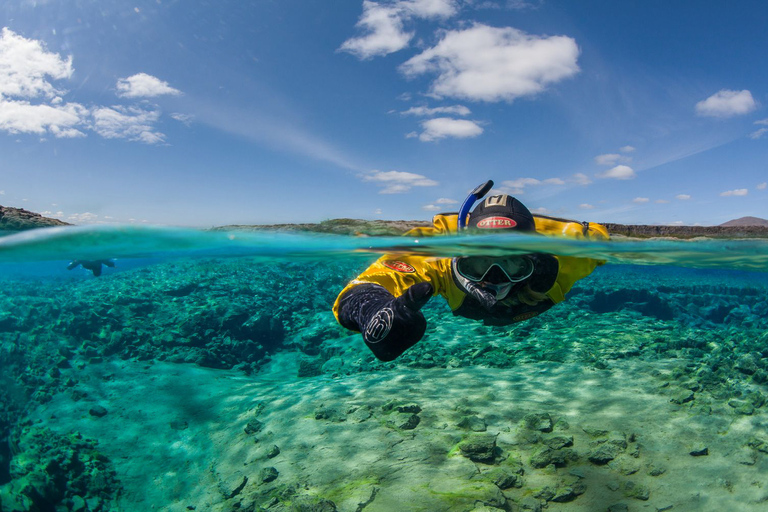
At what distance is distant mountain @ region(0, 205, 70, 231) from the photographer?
7345 millimetres

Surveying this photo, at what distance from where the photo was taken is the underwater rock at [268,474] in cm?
487

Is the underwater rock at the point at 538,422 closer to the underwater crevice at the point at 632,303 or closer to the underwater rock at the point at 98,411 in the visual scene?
the underwater rock at the point at 98,411

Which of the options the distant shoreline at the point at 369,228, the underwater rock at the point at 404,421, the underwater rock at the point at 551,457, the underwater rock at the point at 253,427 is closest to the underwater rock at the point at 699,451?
the underwater rock at the point at 551,457

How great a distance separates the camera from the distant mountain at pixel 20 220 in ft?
24.1

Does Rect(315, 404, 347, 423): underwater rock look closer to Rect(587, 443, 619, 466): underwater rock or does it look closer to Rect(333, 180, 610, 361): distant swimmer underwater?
Rect(333, 180, 610, 361): distant swimmer underwater

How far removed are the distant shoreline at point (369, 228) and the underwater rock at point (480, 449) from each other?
4523 mm

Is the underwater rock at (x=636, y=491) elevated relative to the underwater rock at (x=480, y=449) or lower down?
lower down

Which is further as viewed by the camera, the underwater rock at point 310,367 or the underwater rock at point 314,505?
the underwater rock at point 310,367

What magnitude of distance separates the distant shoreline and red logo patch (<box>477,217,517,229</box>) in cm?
402

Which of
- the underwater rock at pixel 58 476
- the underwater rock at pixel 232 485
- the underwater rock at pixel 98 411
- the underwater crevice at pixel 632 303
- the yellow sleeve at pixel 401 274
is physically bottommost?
the underwater rock at pixel 58 476

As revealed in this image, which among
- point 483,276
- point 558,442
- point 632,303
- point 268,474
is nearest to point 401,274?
point 483,276

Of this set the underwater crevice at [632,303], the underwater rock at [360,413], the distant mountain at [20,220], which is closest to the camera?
the underwater rock at [360,413]

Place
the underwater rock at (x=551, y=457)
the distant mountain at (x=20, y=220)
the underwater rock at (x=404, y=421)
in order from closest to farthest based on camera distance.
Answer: the underwater rock at (x=551, y=457), the underwater rock at (x=404, y=421), the distant mountain at (x=20, y=220)

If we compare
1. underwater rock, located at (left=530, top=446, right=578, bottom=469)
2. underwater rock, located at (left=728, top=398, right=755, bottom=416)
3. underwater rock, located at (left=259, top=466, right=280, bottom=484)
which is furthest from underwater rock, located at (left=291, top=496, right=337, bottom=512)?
underwater rock, located at (left=728, top=398, right=755, bottom=416)
